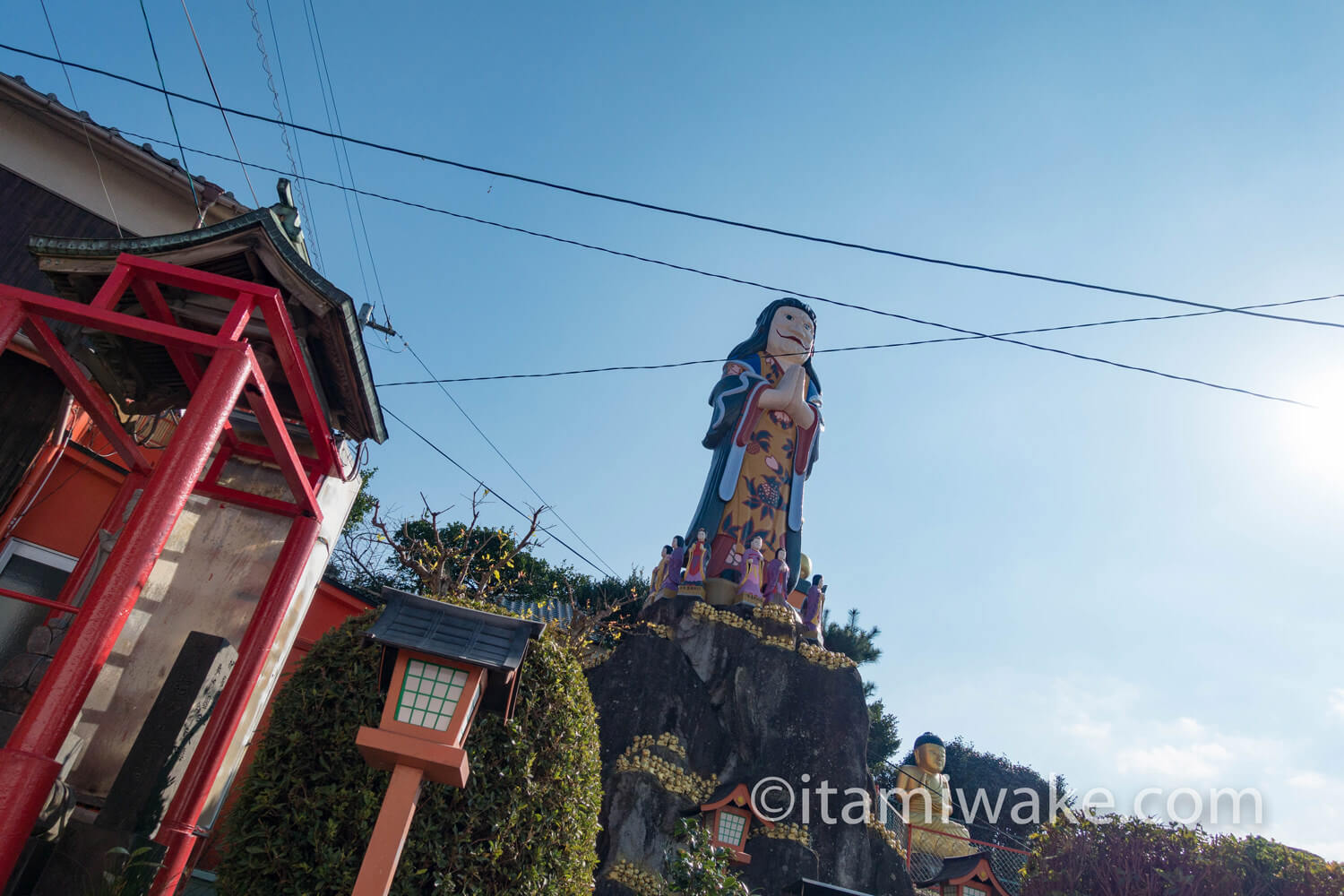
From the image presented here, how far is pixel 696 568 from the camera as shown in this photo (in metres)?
14.6

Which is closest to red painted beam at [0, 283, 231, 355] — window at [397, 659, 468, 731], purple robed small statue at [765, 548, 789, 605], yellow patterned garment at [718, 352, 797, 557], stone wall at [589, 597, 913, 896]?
window at [397, 659, 468, 731]

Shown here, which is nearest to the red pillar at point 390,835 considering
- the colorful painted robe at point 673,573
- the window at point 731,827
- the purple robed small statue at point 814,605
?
the window at point 731,827

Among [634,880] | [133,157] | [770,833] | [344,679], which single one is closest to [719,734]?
[770,833]

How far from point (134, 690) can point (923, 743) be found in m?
15.2

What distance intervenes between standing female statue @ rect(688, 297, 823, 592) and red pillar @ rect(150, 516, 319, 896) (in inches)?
409

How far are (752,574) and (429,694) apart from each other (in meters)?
11.5

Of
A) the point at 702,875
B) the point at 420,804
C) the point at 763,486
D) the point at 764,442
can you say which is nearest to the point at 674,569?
the point at 763,486

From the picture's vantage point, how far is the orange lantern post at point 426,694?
3.17 m

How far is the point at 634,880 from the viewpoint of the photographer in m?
10.1

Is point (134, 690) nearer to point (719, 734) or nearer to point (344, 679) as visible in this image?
point (344, 679)

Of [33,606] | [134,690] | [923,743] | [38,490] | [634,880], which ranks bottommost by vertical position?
[634,880]

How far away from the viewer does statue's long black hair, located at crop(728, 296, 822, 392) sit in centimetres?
1797

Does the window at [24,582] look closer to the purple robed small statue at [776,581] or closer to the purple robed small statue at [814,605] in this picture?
the purple robed small statue at [776,581]

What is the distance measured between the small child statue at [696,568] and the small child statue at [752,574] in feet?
2.37
